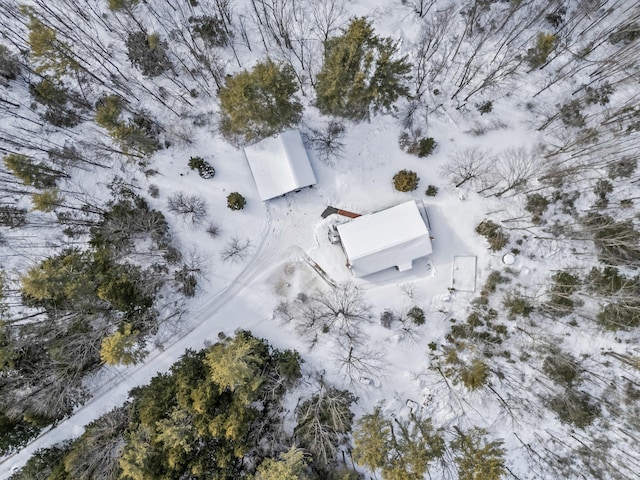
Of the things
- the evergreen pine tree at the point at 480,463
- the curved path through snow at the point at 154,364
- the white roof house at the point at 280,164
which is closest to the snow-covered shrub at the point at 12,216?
the curved path through snow at the point at 154,364

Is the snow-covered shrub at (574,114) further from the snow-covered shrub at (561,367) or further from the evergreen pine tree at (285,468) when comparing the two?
the evergreen pine tree at (285,468)

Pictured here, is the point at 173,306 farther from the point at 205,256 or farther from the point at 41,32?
the point at 41,32

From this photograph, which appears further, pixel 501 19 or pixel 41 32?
pixel 501 19

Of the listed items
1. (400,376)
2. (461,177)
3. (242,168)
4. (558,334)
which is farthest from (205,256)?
(558,334)

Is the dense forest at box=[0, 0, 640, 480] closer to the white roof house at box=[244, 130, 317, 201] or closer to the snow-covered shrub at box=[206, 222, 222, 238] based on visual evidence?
the snow-covered shrub at box=[206, 222, 222, 238]

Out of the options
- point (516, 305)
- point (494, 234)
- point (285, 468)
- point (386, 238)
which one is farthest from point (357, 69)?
point (285, 468)

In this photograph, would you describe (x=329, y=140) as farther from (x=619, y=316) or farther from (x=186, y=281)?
(x=619, y=316)
